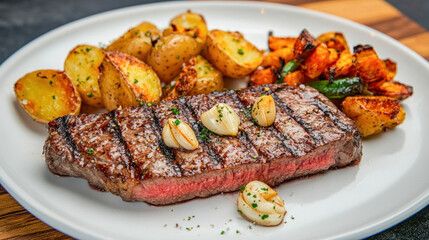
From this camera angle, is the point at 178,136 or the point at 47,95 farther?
the point at 47,95

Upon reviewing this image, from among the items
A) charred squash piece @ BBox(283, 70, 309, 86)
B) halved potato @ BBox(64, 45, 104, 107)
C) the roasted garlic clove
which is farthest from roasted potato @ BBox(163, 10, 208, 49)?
the roasted garlic clove

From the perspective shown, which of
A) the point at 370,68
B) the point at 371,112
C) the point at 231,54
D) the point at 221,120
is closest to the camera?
the point at 221,120

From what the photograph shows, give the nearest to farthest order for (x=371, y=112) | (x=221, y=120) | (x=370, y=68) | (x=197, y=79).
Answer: (x=221, y=120) → (x=371, y=112) → (x=370, y=68) → (x=197, y=79)

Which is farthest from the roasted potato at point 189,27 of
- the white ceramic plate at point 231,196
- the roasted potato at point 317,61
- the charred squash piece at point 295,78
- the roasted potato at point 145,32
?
the white ceramic plate at point 231,196

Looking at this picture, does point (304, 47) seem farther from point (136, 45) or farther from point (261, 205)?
point (261, 205)

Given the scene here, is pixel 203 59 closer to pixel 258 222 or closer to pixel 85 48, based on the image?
pixel 85 48

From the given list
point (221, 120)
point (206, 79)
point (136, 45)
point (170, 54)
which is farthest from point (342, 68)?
point (136, 45)
